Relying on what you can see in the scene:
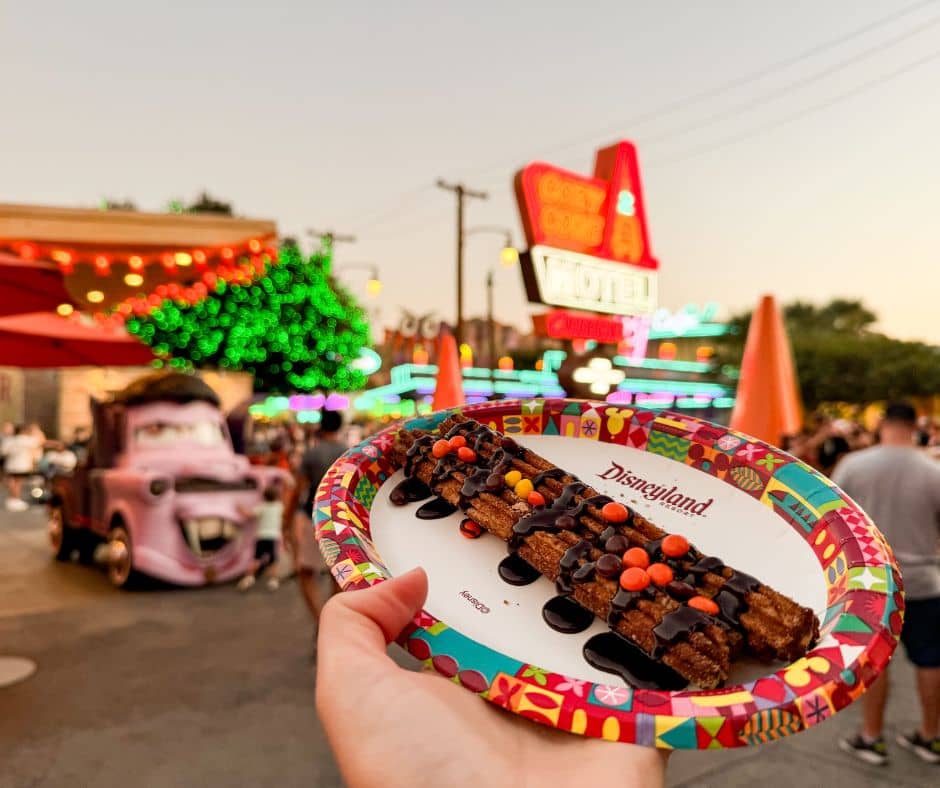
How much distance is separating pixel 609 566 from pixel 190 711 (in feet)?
13.9

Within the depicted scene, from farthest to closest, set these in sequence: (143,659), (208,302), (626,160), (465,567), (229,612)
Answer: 1. (208,302)
2. (626,160)
3. (229,612)
4. (143,659)
5. (465,567)

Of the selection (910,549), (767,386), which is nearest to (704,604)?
(910,549)

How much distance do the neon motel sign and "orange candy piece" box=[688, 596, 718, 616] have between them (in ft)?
30.2

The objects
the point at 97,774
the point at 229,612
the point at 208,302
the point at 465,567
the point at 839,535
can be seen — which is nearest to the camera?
the point at 839,535

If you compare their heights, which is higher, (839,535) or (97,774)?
(839,535)

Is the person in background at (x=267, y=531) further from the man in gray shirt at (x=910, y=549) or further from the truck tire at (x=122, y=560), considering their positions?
the man in gray shirt at (x=910, y=549)

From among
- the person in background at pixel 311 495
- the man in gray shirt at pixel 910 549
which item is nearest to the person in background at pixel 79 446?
the person in background at pixel 311 495

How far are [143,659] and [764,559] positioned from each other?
5456 millimetres

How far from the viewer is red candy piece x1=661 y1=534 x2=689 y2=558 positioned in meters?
1.23

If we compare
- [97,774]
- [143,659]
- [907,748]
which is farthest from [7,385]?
[907,748]

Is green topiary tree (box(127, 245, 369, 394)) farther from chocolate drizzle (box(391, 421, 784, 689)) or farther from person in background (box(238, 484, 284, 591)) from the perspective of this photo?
chocolate drizzle (box(391, 421, 784, 689))

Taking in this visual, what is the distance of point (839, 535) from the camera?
3.87 feet

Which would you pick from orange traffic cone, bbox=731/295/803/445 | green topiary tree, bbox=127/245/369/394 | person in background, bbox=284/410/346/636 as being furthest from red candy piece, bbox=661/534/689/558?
green topiary tree, bbox=127/245/369/394

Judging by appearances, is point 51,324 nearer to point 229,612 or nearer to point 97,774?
point 229,612
